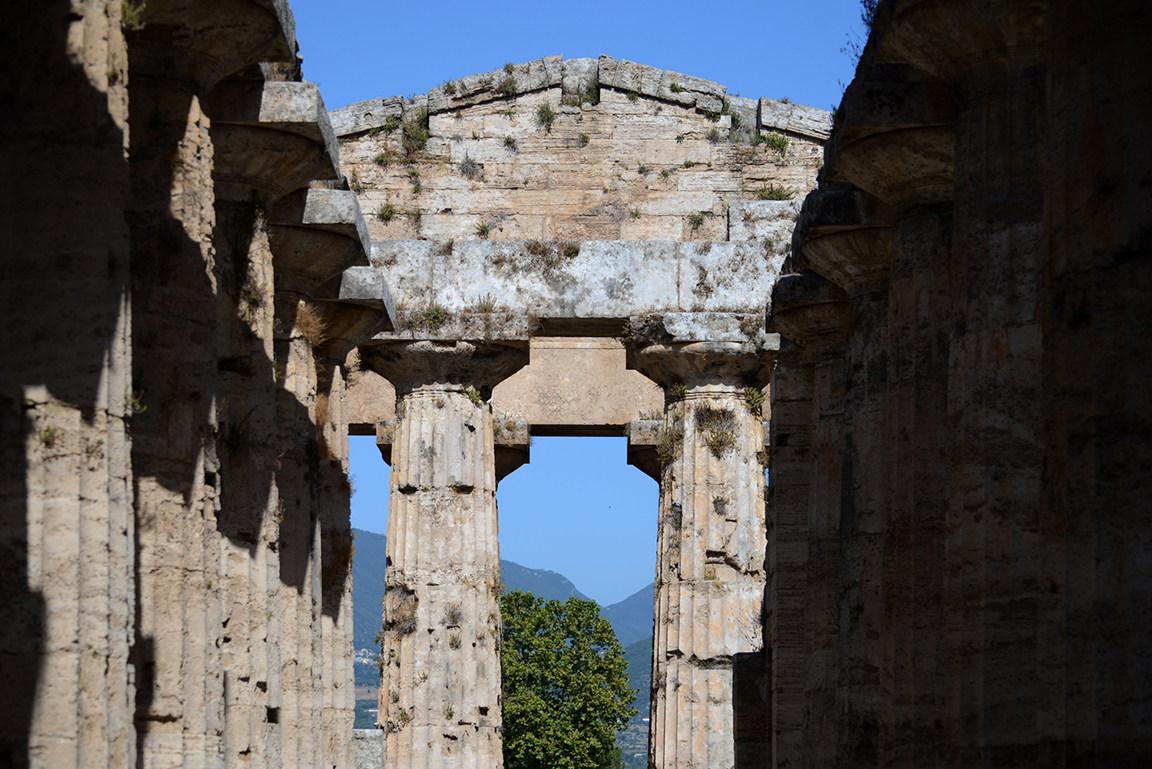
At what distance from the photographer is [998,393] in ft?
37.5

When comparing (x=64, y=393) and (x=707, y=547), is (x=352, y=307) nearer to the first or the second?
(x=707, y=547)

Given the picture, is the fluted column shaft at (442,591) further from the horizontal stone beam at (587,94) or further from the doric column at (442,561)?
the horizontal stone beam at (587,94)

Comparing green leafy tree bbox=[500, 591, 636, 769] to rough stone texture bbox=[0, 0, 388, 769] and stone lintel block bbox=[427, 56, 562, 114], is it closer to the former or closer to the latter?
stone lintel block bbox=[427, 56, 562, 114]

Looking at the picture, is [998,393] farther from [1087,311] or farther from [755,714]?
[755,714]

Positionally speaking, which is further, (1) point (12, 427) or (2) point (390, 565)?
(2) point (390, 565)

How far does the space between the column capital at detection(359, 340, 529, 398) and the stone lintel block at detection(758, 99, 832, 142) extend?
24.7 feet

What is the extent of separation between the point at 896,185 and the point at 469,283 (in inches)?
338

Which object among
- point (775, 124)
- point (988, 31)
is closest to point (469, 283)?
point (775, 124)

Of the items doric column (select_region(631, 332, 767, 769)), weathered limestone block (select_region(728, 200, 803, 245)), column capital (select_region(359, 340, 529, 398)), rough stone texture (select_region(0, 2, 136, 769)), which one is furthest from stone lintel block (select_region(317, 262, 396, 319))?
rough stone texture (select_region(0, 2, 136, 769))

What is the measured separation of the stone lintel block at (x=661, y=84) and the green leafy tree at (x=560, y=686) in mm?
19824

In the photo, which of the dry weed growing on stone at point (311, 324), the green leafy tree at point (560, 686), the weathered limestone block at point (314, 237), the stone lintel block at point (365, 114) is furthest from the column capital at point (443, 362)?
the green leafy tree at point (560, 686)

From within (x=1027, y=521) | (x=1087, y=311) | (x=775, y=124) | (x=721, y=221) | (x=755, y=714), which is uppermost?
(x=775, y=124)

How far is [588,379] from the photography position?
28391 millimetres

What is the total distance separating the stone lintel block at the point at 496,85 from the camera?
2781 cm
